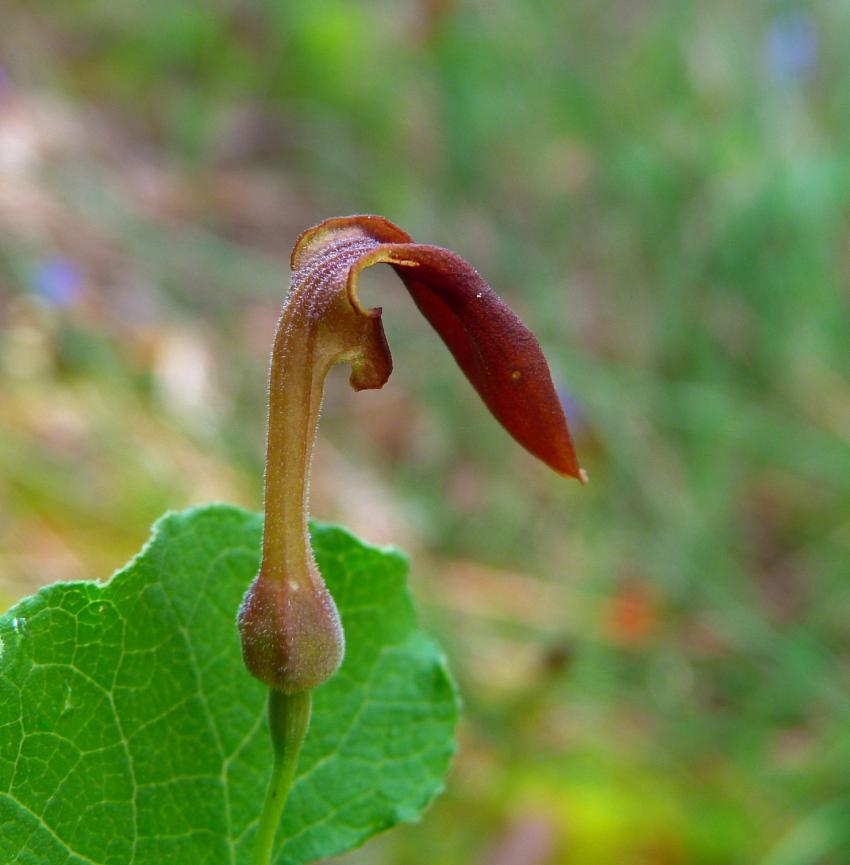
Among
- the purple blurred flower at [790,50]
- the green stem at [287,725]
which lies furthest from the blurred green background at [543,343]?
the green stem at [287,725]

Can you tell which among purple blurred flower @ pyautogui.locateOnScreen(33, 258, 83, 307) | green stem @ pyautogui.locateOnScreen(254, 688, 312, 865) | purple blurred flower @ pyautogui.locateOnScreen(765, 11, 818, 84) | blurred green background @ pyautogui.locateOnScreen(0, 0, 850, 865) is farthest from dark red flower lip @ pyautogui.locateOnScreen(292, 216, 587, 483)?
purple blurred flower @ pyautogui.locateOnScreen(765, 11, 818, 84)

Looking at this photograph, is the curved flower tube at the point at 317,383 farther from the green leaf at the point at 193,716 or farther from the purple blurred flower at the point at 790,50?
the purple blurred flower at the point at 790,50

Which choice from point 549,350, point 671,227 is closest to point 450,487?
point 549,350

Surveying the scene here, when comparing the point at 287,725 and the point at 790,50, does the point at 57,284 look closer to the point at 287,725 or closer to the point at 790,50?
the point at 287,725

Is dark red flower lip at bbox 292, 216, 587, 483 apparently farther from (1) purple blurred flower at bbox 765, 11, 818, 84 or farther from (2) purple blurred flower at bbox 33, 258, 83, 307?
(1) purple blurred flower at bbox 765, 11, 818, 84

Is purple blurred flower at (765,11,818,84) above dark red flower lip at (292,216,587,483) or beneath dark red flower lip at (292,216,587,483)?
above

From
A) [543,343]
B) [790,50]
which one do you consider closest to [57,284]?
[543,343]

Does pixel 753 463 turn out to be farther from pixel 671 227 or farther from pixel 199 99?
pixel 199 99
